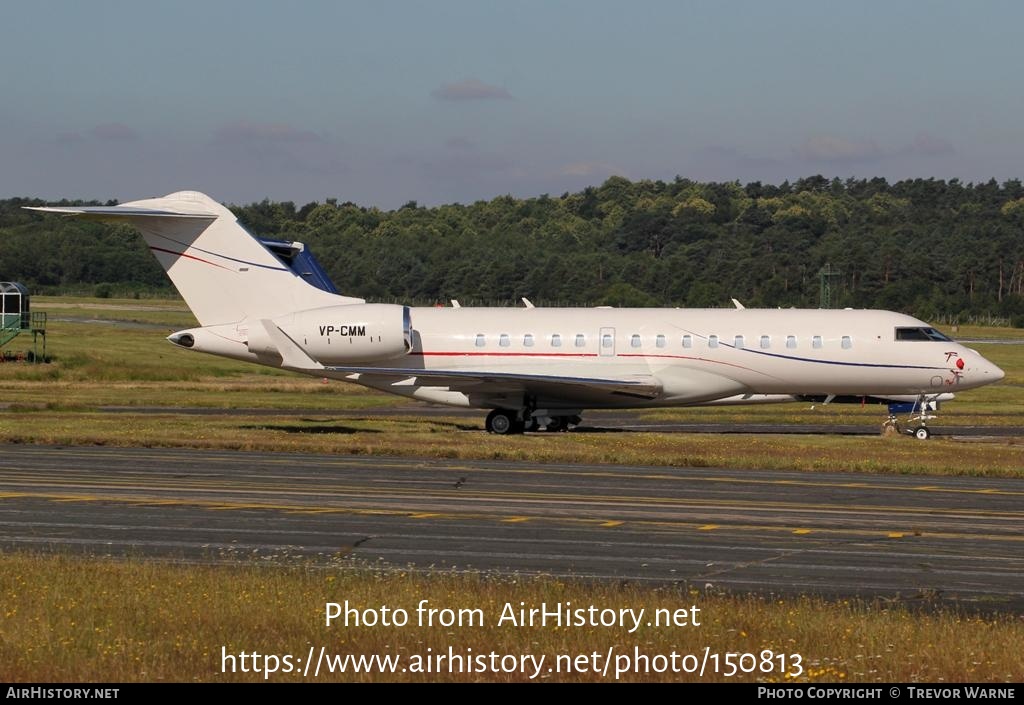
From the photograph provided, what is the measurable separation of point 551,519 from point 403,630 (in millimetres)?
8197

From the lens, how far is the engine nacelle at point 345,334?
34125 mm

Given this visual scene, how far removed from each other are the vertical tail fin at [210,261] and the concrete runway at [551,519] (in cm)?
805

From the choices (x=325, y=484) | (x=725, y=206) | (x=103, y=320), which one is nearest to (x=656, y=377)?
(x=325, y=484)

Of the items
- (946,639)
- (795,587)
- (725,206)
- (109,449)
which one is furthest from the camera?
(725,206)

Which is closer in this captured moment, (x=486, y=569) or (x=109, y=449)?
(x=486, y=569)

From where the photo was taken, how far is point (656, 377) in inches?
1379

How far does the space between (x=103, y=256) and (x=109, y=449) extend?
4331 inches

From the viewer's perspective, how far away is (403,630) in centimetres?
1193

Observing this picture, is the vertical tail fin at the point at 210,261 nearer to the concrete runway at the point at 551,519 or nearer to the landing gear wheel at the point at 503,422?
the landing gear wheel at the point at 503,422

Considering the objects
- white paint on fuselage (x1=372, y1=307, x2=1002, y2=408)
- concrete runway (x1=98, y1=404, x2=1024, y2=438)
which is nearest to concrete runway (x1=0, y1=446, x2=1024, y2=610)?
white paint on fuselage (x1=372, y1=307, x2=1002, y2=408)

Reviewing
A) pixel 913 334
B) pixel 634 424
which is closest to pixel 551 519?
pixel 913 334

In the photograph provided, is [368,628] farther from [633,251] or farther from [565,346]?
[633,251]

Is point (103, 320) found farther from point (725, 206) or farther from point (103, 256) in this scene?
point (725, 206)
